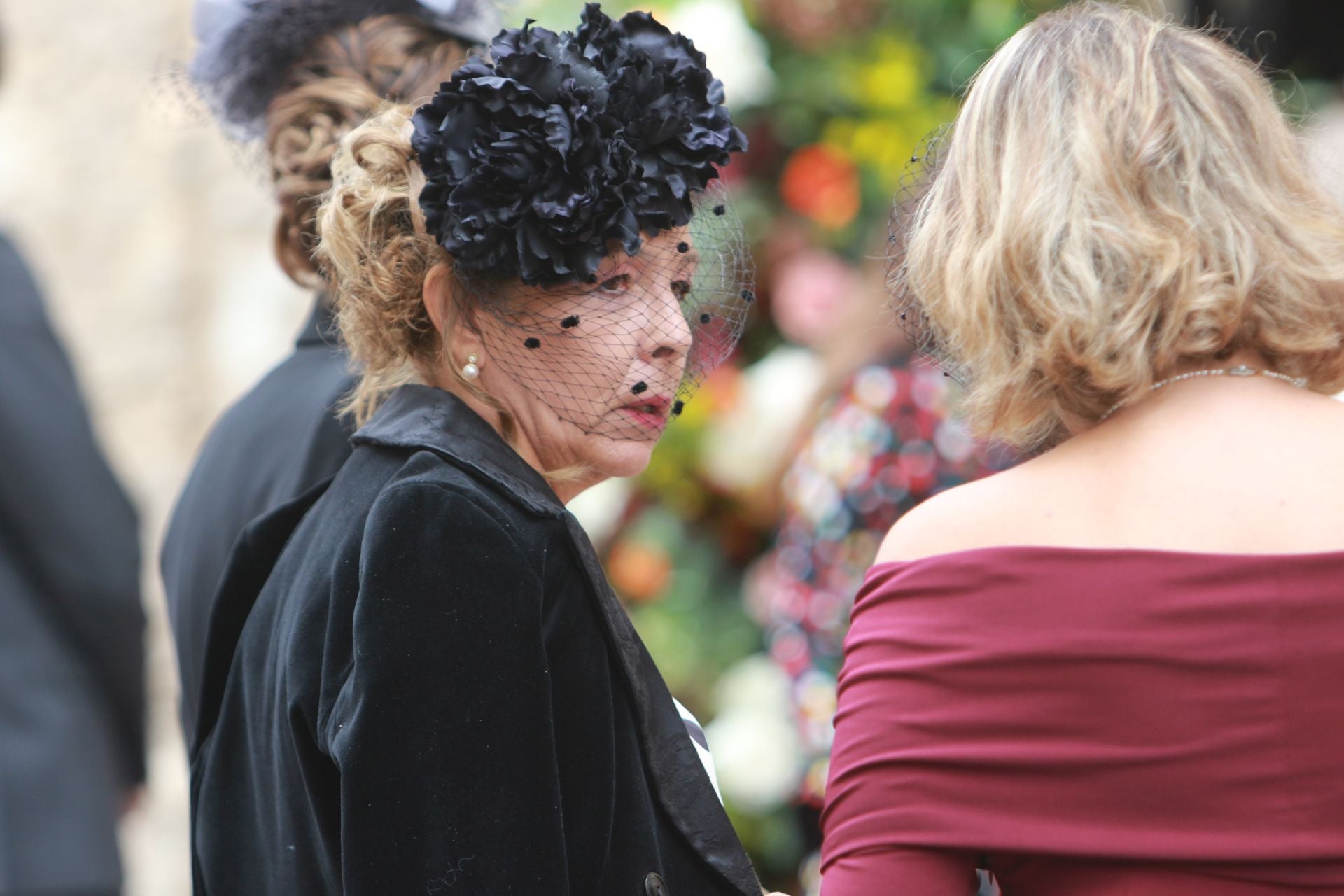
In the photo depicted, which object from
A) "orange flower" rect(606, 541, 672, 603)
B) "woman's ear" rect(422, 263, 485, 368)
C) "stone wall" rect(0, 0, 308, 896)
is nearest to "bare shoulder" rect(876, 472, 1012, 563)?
"woman's ear" rect(422, 263, 485, 368)

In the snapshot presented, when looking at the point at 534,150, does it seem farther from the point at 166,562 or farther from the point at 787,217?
the point at 787,217

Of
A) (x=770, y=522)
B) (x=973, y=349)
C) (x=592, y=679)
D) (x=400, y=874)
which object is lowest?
(x=770, y=522)

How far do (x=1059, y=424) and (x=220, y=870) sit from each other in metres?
1.16

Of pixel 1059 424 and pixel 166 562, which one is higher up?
pixel 1059 424

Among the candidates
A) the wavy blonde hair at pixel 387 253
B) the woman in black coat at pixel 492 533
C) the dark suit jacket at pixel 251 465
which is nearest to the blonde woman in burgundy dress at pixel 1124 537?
the woman in black coat at pixel 492 533

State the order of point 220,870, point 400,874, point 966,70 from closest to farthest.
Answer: point 400,874
point 220,870
point 966,70

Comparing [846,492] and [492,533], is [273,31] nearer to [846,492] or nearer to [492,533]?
[492,533]

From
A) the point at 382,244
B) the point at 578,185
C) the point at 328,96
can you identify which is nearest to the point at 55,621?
the point at 328,96

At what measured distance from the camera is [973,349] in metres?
1.54

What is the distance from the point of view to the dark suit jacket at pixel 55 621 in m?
2.39

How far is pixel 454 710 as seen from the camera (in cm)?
140

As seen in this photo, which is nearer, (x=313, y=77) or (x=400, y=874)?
(x=400, y=874)

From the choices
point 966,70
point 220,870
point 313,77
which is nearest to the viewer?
point 220,870

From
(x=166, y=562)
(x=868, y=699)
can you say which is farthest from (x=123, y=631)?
(x=868, y=699)
